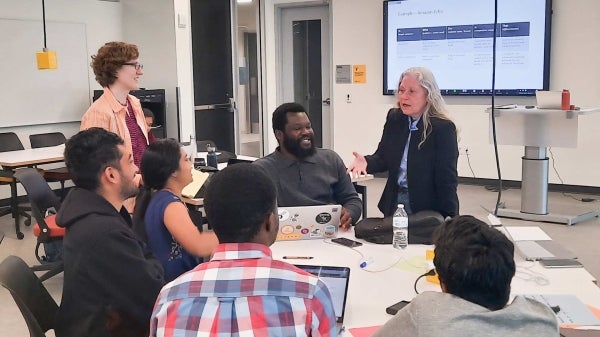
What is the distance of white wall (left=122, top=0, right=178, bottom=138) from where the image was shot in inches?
296

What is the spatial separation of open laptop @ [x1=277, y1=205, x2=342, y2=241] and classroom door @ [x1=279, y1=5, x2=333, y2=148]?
5.78 m

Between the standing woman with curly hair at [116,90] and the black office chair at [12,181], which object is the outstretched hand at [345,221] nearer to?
the standing woman with curly hair at [116,90]

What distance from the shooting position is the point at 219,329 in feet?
4.19

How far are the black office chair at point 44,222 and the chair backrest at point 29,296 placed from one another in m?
2.08

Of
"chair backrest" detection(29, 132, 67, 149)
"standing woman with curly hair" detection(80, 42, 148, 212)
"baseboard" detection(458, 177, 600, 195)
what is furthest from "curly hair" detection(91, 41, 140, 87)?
"baseboard" detection(458, 177, 600, 195)

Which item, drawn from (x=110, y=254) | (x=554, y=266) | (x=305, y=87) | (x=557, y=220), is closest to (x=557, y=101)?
(x=557, y=220)

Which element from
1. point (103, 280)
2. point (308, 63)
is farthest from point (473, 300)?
point (308, 63)

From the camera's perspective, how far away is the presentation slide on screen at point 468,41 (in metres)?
6.70

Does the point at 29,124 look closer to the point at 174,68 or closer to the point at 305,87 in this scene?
the point at 174,68

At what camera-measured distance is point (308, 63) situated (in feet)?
28.5

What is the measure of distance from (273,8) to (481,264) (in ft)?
25.2

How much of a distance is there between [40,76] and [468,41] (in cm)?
490

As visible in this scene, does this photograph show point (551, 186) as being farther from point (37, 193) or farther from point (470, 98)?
point (37, 193)

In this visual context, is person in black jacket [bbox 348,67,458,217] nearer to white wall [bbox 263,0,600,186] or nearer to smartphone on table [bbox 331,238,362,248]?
smartphone on table [bbox 331,238,362,248]
